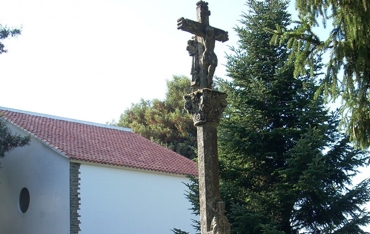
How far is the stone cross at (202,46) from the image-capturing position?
294 inches

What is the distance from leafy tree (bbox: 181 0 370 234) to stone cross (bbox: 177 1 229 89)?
446cm

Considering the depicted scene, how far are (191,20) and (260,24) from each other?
22.8 feet

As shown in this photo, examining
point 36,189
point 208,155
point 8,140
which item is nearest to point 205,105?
point 208,155

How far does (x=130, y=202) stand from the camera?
20.2 meters

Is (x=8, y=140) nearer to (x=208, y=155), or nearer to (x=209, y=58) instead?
(x=209, y=58)

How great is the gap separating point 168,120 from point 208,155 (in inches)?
1108

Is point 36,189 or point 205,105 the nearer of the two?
point 205,105

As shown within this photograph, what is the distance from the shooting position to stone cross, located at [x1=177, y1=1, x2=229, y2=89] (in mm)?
7461

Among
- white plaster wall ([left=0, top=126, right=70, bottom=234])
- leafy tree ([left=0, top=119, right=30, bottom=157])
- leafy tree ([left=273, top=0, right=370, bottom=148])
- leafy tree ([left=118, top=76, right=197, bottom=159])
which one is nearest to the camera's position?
leafy tree ([left=273, top=0, right=370, bottom=148])

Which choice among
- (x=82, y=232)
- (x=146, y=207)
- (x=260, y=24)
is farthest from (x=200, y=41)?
(x=146, y=207)

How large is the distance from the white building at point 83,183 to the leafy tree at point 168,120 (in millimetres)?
11018

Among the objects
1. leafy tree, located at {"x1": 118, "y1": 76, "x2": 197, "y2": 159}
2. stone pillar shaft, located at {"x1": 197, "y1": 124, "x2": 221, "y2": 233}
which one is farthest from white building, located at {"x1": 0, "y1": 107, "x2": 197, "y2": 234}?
stone pillar shaft, located at {"x1": 197, "y1": 124, "x2": 221, "y2": 233}

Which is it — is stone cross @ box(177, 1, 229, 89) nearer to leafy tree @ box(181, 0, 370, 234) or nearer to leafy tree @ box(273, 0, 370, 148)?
leafy tree @ box(273, 0, 370, 148)

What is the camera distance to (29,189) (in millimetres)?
20719
